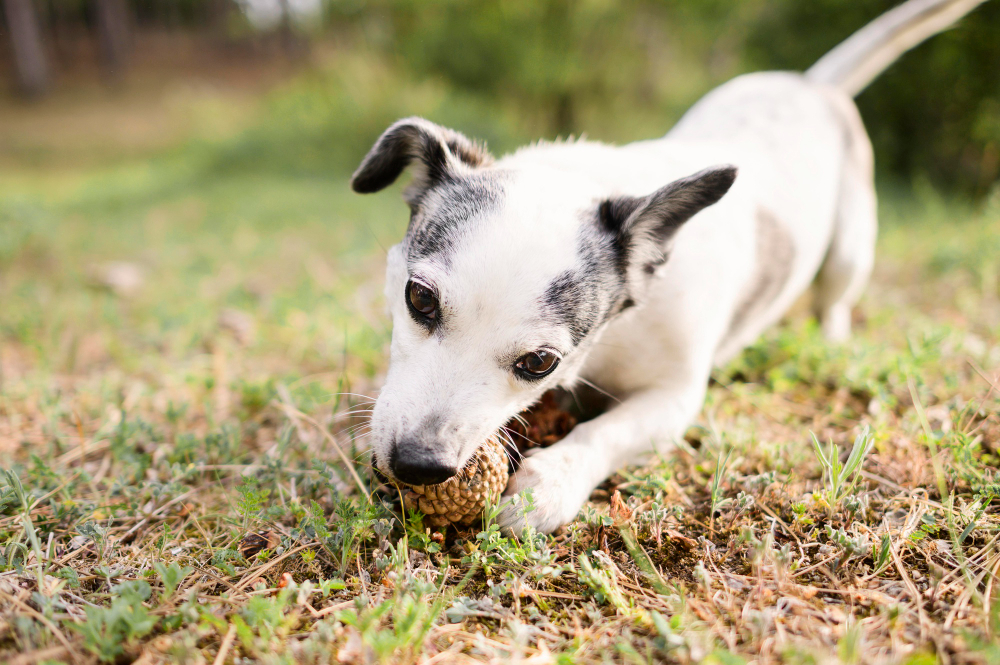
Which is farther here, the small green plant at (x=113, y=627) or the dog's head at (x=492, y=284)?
the dog's head at (x=492, y=284)

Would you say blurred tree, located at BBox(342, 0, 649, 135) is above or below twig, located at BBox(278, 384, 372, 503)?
above

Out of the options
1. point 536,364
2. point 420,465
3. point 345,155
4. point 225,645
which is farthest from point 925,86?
point 225,645

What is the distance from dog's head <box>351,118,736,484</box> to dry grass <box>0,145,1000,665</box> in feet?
1.06

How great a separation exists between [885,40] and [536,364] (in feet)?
12.5

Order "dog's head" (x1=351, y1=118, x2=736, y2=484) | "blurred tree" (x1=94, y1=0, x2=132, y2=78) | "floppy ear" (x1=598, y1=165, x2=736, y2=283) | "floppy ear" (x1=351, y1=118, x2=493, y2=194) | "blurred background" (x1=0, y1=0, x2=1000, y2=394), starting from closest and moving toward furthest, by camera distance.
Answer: "dog's head" (x1=351, y1=118, x2=736, y2=484), "floppy ear" (x1=598, y1=165, x2=736, y2=283), "floppy ear" (x1=351, y1=118, x2=493, y2=194), "blurred background" (x1=0, y1=0, x2=1000, y2=394), "blurred tree" (x1=94, y1=0, x2=132, y2=78)

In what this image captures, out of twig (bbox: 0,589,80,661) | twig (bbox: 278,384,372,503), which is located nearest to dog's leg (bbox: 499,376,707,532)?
twig (bbox: 278,384,372,503)

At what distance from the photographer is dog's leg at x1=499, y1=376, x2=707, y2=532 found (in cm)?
190

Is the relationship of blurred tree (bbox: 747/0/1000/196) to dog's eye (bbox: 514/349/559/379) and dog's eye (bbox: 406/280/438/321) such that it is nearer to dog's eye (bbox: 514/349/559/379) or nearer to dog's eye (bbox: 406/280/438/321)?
dog's eye (bbox: 514/349/559/379)

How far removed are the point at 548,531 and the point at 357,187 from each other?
1522 millimetres

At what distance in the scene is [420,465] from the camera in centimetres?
171

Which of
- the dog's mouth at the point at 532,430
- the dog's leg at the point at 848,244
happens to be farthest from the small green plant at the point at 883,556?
the dog's leg at the point at 848,244

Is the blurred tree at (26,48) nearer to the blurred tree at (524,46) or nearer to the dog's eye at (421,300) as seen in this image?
the blurred tree at (524,46)

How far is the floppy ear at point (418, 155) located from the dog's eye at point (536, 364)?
2.70 feet

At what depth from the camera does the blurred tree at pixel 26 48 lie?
24.4 m
